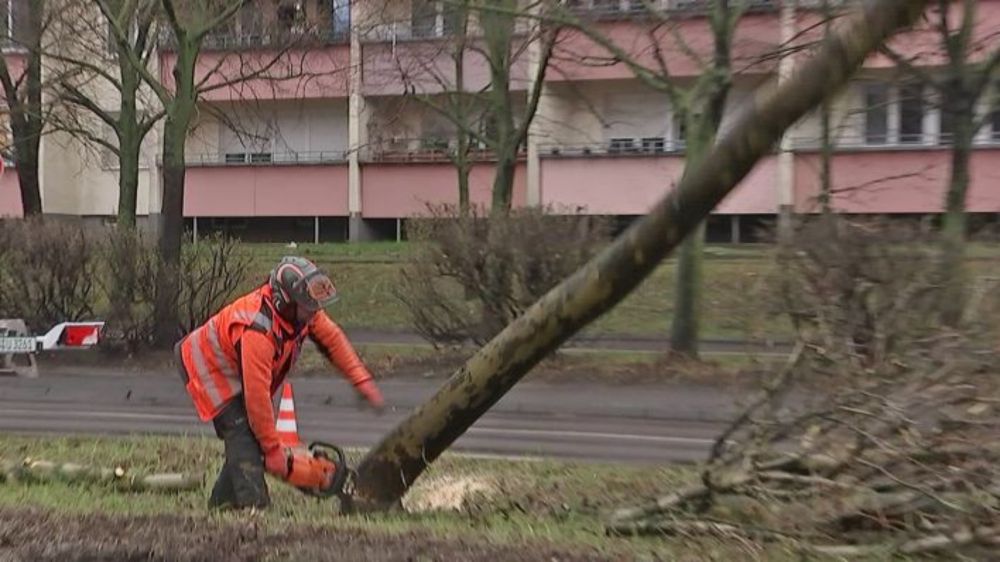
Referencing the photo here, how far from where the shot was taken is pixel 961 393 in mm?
5875

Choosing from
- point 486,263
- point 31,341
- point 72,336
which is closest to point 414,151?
point 72,336

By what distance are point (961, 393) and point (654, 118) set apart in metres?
25.4


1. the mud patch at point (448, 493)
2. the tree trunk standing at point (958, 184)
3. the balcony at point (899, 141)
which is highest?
the balcony at point (899, 141)

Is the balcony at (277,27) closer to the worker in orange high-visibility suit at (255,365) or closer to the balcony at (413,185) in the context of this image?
the balcony at (413,185)

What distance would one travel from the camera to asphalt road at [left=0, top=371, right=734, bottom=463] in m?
10.2

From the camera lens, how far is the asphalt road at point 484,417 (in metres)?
10.2

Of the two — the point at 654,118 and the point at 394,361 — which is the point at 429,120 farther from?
the point at 394,361

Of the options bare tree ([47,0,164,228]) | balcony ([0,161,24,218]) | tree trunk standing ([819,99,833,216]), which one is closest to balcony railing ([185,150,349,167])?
bare tree ([47,0,164,228])

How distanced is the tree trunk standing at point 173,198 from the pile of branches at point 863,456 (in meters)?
12.1

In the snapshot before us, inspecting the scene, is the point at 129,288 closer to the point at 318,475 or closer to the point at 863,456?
the point at 318,475

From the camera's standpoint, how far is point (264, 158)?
34.7m

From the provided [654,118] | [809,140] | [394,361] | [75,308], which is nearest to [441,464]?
[394,361]

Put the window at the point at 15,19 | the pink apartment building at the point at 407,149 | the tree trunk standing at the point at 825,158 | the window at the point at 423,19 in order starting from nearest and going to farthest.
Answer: the tree trunk standing at the point at 825,158 < the window at the point at 423,19 < the window at the point at 15,19 < the pink apartment building at the point at 407,149

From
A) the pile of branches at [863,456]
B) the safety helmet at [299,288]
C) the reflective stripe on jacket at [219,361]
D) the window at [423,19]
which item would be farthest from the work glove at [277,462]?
the window at [423,19]
